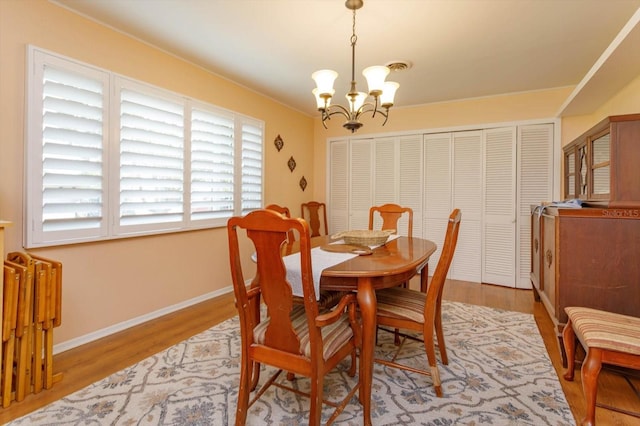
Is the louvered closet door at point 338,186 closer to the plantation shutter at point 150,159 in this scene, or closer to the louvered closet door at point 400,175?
the louvered closet door at point 400,175

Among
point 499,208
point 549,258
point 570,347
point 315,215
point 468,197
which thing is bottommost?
point 570,347

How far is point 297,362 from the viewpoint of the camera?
1429 millimetres

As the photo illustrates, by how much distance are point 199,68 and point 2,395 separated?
2953 millimetres

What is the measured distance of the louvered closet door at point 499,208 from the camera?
4.04m

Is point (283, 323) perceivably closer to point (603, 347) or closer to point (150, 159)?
point (603, 347)

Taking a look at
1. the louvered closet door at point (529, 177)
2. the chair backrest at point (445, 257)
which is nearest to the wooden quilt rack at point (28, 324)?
the chair backrest at point (445, 257)

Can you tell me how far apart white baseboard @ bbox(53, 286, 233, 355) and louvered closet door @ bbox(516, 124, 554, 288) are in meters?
3.66

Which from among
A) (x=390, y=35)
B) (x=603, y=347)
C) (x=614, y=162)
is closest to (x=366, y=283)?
(x=603, y=347)

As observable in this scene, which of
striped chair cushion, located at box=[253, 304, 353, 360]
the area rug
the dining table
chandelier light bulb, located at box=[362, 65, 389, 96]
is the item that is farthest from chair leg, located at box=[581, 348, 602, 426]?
chandelier light bulb, located at box=[362, 65, 389, 96]

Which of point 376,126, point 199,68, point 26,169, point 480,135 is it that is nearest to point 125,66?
point 199,68

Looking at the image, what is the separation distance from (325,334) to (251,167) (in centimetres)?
288

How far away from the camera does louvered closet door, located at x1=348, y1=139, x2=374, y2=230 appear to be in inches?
194

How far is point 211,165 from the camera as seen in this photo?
3463 mm

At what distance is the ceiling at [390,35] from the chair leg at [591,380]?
6.24ft
